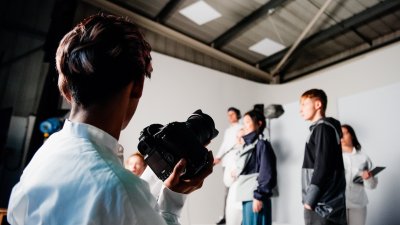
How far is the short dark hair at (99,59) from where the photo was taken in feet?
1.56

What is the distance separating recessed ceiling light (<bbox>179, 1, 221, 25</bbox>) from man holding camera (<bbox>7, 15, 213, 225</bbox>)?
3.79 meters

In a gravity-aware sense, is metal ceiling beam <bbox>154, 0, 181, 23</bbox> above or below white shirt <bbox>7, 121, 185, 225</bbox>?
above

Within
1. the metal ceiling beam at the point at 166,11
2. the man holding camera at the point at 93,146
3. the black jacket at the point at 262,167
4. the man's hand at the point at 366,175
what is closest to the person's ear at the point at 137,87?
the man holding camera at the point at 93,146

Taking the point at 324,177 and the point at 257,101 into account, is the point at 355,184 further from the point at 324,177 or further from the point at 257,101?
the point at 257,101

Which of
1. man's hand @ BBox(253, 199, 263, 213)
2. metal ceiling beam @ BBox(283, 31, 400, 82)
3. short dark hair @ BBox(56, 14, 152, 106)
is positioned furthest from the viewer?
metal ceiling beam @ BBox(283, 31, 400, 82)

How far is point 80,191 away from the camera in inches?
15.2

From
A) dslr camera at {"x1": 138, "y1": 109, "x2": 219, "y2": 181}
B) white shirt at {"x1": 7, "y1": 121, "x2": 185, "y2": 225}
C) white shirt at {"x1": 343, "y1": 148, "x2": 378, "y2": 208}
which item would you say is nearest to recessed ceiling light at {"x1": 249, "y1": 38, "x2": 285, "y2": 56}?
white shirt at {"x1": 343, "y1": 148, "x2": 378, "y2": 208}

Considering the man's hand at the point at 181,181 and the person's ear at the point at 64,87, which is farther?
the man's hand at the point at 181,181

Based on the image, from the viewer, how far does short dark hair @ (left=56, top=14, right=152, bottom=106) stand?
1.56ft

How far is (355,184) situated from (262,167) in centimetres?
106

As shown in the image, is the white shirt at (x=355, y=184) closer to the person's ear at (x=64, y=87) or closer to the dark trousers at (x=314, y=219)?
the dark trousers at (x=314, y=219)

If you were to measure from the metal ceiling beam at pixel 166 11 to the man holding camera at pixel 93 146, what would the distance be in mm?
3884

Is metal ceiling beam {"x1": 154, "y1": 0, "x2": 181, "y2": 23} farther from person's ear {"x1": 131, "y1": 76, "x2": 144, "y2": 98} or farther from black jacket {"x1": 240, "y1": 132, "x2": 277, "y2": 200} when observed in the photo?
person's ear {"x1": 131, "y1": 76, "x2": 144, "y2": 98}

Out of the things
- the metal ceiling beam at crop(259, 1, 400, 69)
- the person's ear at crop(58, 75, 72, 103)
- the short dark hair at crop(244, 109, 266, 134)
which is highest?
the metal ceiling beam at crop(259, 1, 400, 69)
